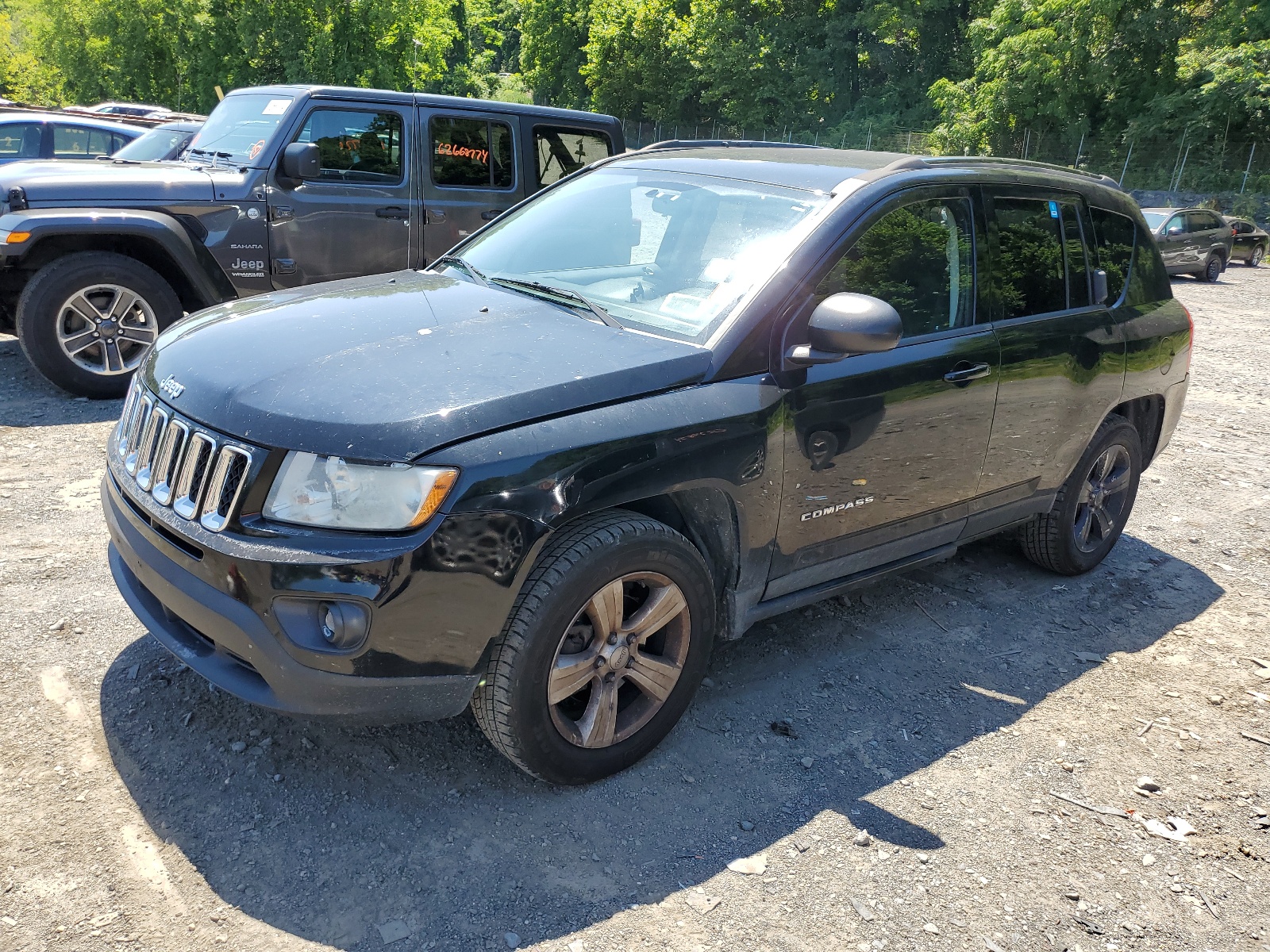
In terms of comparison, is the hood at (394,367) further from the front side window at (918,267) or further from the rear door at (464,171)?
the rear door at (464,171)

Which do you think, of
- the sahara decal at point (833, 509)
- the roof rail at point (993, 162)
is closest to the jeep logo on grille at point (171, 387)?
the sahara decal at point (833, 509)

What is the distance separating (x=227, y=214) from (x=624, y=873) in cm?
562

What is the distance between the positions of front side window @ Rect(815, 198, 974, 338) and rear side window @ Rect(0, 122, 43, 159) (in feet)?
38.1

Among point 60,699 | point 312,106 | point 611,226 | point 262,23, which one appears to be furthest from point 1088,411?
point 262,23

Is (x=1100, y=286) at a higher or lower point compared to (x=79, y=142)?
higher

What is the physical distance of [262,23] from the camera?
3064 cm

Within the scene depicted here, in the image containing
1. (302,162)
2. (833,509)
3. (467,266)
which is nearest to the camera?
(833,509)

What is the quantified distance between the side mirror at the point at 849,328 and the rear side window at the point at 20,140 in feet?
38.7

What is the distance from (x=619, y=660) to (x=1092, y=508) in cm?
304

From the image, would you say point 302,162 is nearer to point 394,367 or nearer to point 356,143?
point 356,143

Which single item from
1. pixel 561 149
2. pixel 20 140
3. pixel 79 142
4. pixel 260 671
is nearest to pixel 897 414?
pixel 260 671

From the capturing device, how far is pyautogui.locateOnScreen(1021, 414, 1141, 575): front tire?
4.68 m

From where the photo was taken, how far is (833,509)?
3445mm

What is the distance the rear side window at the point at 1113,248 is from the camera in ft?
15.0
